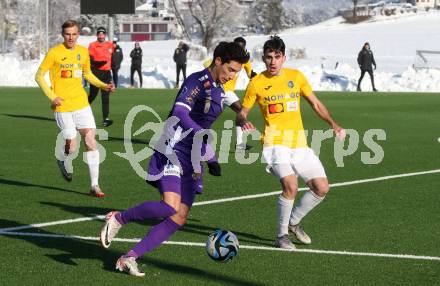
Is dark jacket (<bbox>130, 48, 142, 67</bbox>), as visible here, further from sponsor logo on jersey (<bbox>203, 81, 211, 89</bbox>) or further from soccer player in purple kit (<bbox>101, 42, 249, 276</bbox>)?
sponsor logo on jersey (<bbox>203, 81, 211, 89</bbox>)

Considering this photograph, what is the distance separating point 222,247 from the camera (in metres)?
7.96

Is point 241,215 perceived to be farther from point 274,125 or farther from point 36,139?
point 36,139

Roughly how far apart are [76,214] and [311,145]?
354 inches

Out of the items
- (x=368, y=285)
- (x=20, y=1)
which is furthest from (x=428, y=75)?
(x=20, y=1)

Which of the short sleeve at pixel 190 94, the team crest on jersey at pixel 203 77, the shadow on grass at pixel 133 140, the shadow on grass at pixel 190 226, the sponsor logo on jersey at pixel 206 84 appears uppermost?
the team crest on jersey at pixel 203 77

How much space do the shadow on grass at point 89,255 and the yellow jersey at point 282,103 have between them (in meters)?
1.76

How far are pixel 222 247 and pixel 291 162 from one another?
1543mm

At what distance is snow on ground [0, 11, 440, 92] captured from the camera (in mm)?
43125

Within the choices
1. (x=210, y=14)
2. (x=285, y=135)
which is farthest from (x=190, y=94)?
(x=210, y=14)

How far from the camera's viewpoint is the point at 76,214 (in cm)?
1088

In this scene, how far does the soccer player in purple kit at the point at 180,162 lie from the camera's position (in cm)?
749

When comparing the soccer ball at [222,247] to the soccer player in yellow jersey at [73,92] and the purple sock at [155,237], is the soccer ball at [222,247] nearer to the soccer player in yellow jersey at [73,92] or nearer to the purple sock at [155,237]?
the purple sock at [155,237]

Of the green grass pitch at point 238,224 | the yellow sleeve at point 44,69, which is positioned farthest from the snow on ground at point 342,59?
the yellow sleeve at point 44,69

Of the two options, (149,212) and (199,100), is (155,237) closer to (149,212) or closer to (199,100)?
(149,212)
